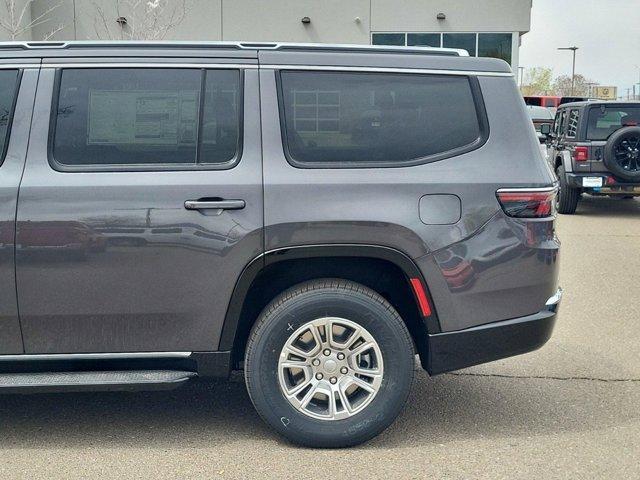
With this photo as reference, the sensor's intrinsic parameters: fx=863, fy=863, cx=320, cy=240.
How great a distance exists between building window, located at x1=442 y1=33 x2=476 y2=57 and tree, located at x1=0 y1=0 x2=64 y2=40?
41.7 ft

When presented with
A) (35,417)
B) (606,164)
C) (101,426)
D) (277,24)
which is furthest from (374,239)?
(277,24)

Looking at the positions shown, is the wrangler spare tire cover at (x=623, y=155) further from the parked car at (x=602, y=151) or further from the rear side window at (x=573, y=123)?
→ the rear side window at (x=573, y=123)

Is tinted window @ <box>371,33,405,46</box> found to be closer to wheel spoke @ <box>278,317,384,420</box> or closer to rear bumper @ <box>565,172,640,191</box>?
rear bumper @ <box>565,172,640,191</box>

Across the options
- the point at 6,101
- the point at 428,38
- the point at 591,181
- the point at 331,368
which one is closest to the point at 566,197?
the point at 591,181

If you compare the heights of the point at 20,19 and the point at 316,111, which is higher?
the point at 20,19

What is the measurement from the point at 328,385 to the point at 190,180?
1.19 m

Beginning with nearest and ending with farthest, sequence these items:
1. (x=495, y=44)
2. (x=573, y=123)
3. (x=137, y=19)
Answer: (x=573, y=123)
(x=137, y=19)
(x=495, y=44)

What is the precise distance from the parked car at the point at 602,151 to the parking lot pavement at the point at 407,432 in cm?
812

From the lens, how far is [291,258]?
13.5ft

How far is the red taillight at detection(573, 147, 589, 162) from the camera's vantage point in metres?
14.0

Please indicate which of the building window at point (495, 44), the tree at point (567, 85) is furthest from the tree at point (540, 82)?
the building window at point (495, 44)

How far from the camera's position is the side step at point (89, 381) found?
13.1 feet

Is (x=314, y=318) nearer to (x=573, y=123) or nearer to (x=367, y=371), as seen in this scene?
(x=367, y=371)

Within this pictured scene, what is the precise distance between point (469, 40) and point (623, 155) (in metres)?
17.2
